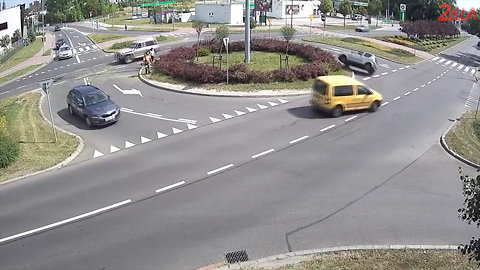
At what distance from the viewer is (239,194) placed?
42.4 feet

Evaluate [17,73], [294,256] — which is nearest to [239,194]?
[294,256]

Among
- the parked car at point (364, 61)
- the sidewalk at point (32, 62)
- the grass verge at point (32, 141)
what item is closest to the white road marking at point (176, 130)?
the grass verge at point (32, 141)

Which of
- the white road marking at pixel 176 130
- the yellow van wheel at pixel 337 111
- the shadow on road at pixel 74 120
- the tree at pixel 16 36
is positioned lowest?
the white road marking at pixel 176 130

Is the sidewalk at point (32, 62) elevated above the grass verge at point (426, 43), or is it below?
below

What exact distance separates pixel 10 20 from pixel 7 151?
65.4 m

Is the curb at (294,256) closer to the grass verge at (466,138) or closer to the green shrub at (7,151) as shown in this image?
the grass verge at (466,138)

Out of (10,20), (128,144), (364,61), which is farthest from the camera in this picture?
(10,20)

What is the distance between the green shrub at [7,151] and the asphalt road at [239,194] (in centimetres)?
154

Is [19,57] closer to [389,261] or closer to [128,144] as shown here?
[128,144]

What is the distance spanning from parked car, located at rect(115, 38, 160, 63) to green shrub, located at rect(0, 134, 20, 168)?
21380mm

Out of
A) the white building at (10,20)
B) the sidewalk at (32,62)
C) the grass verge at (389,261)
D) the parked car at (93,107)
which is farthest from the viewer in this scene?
the white building at (10,20)

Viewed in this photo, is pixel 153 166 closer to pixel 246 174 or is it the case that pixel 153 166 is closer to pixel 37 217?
pixel 246 174

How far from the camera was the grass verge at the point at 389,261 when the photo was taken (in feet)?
30.0

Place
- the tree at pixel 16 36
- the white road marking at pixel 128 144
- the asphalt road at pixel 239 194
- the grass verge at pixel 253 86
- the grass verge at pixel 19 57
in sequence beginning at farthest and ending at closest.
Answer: the tree at pixel 16 36
the grass verge at pixel 19 57
the grass verge at pixel 253 86
the white road marking at pixel 128 144
the asphalt road at pixel 239 194
